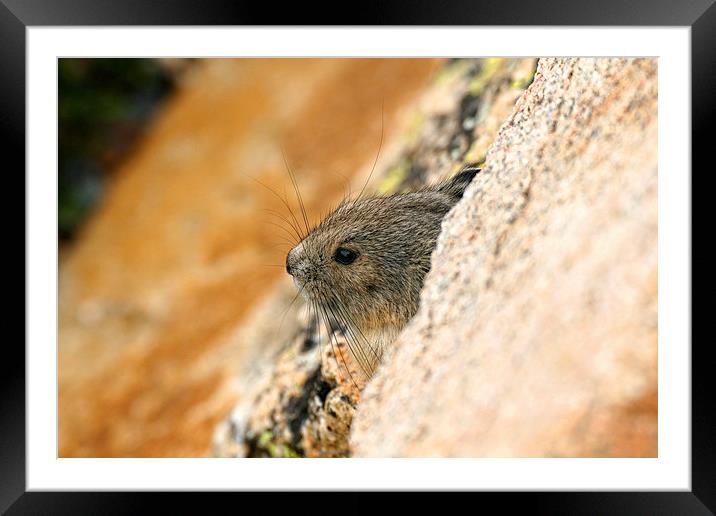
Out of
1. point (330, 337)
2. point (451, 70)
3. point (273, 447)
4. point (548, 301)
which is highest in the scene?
point (451, 70)

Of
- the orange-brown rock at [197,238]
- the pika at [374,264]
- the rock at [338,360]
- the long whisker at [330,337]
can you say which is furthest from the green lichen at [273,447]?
the orange-brown rock at [197,238]

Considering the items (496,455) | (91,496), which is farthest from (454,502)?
(91,496)

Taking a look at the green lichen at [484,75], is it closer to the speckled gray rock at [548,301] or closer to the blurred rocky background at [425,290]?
the blurred rocky background at [425,290]

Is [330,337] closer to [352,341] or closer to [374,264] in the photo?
[352,341]

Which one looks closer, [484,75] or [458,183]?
[458,183]

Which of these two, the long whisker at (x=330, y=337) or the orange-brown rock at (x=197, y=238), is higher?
the orange-brown rock at (x=197, y=238)
